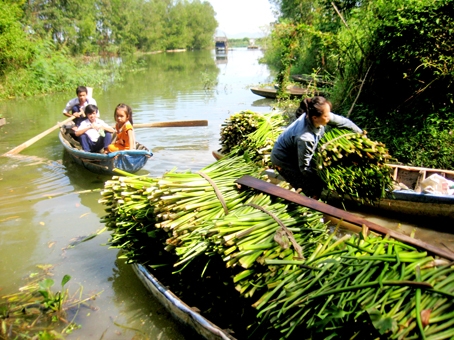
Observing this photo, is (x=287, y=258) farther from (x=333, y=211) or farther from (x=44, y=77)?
(x=44, y=77)

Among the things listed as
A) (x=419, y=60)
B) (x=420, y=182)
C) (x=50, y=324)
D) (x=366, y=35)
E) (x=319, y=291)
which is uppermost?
(x=366, y=35)

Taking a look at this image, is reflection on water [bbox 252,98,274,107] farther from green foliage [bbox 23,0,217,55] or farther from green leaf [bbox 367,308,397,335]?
green foliage [bbox 23,0,217,55]

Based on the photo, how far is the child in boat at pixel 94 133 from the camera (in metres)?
7.30

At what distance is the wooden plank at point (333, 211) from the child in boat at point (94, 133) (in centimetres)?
478

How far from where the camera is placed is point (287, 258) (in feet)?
8.13

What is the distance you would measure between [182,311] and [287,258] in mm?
1092

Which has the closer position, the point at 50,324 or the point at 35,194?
the point at 50,324

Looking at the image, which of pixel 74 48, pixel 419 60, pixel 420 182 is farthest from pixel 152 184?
pixel 74 48

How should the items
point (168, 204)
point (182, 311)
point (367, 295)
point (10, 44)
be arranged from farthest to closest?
point (10, 44)
point (168, 204)
point (182, 311)
point (367, 295)

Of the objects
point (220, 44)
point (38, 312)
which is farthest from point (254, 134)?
point (220, 44)

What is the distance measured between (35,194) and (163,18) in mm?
66650

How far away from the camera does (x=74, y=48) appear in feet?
102

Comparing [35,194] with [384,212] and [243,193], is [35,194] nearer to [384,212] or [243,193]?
[243,193]

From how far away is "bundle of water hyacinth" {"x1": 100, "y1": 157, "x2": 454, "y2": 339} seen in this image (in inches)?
74.3
